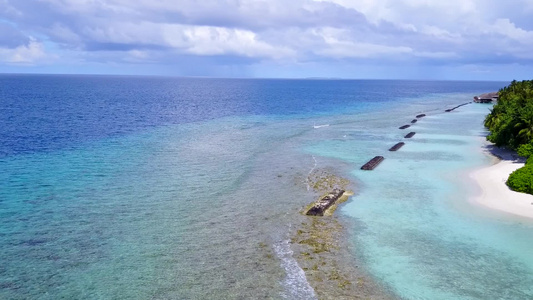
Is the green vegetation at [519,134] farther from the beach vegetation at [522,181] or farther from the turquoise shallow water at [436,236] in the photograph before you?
the turquoise shallow water at [436,236]

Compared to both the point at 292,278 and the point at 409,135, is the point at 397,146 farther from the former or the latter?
the point at 292,278

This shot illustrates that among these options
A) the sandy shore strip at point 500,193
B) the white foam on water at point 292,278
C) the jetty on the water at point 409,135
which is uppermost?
the sandy shore strip at point 500,193

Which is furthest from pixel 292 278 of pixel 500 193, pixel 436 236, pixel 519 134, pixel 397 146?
pixel 397 146

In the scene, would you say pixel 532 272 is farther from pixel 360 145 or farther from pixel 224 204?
pixel 360 145

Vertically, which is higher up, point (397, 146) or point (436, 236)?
point (436, 236)

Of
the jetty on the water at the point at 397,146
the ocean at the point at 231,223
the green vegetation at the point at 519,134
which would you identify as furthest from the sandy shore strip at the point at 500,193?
the jetty on the water at the point at 397,146

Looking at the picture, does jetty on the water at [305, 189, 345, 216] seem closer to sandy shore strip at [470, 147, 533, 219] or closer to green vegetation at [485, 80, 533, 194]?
sandy shore strip at [470, 147, 533, 219]
